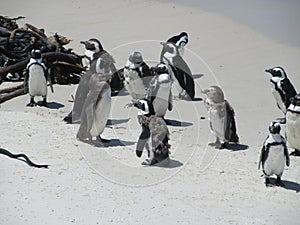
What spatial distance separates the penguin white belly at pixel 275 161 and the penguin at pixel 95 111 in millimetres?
1830

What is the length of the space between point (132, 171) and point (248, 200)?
1.14 metres

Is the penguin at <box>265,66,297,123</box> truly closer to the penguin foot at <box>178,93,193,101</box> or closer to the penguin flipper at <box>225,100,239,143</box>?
the penguin flipper at <box>225,100,239,143</box>

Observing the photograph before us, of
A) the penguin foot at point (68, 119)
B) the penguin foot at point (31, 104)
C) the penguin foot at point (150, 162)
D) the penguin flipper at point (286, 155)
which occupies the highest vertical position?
the penguin flipper at point (286, 155)

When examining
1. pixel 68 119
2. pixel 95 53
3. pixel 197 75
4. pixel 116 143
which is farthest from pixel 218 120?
pixel 197 75

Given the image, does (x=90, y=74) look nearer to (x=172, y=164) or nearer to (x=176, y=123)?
(x=176, y=123)

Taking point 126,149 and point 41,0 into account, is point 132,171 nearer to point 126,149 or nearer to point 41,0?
point 126,149

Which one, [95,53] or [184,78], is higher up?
[95,53]

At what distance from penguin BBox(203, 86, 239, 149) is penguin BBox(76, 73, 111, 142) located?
1.15m

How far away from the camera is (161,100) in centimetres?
827

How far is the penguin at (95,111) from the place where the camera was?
7.16m

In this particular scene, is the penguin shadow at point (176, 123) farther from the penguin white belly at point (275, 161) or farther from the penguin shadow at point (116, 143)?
the penguin white belly at point (275, 161)

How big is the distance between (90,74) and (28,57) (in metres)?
2.56

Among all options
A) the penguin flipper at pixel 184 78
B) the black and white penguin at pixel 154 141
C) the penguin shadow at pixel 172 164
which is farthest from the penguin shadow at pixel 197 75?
the black and white penguin at pixel 154 141

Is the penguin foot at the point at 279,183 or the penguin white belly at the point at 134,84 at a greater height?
the penguin white belly at the point at 134,84
